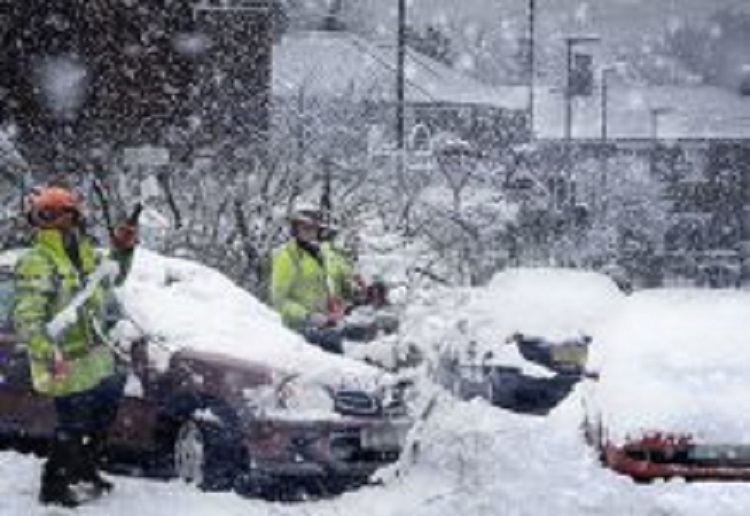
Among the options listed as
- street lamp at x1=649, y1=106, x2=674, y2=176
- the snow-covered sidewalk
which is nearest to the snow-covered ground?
the snow-covered sidewalk

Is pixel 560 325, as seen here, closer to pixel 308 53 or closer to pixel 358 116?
pixel 358 116

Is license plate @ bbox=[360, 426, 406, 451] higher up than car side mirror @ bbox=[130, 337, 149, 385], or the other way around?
car side mirror @ bbox=[130, 337, 149, 385]

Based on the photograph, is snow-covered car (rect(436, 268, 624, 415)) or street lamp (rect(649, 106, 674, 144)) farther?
street lamp (rect(649, 106, 674, 144))

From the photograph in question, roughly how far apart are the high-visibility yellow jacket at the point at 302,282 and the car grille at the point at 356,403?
109 cm

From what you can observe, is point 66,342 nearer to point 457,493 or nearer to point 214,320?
point 214,320

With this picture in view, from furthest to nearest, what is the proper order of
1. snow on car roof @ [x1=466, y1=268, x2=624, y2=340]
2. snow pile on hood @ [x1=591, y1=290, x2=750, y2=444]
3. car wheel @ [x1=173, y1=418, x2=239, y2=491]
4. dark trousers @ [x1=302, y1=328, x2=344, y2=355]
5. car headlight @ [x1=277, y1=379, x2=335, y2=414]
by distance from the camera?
snow on car roof @ [x1=466, y1=268, x2=624, y2=340], dark trousers @ [x1=302, y1=328, x2=344, y2=355], snow pile on hood @ [x1=591, y1=290, x2=750, y2=444], car wheel @ [x1=173, y1=418, x2=239, y2=491], car headlight @ [x1=277, y1=379, x2=335, y2=414]

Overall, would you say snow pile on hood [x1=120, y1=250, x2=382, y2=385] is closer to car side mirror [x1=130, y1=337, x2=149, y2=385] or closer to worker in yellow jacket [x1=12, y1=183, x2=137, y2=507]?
car side mirror [x1=130, y1=337, x2=149, y2=385]

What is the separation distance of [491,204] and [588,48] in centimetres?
5004

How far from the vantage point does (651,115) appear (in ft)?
216

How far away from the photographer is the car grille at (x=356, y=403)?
9414 mm

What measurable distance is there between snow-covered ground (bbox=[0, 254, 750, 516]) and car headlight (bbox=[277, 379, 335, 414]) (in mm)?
355

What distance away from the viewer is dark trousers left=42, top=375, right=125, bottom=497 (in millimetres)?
9031

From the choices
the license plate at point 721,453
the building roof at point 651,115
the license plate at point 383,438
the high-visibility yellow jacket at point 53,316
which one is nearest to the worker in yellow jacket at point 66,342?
the high-visibility yellow jacket at point 53,316

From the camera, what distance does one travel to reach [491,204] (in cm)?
2638
